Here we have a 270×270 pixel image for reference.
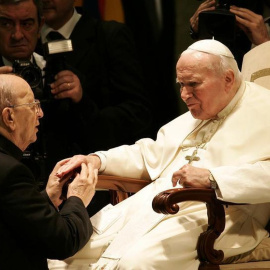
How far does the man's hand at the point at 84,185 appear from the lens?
3.81 meters

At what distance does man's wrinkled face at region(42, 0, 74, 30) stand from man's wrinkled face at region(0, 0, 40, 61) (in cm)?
23

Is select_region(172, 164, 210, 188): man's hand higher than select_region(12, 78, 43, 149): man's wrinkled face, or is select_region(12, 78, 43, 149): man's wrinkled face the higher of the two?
select_region(12, 78, 43, 149): man's wrinkled face

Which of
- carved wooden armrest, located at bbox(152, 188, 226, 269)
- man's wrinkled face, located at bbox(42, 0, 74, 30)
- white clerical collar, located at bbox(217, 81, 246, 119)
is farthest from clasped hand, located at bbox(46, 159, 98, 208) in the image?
man's wrinkled face, located at bbox(42, 0, 74, 30)

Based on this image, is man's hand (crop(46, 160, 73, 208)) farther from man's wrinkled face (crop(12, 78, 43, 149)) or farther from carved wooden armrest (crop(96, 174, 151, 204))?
man's wrinkled face (crop(12, 78, 43, 149))

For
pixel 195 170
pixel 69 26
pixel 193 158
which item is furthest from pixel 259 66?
pixel 69 26

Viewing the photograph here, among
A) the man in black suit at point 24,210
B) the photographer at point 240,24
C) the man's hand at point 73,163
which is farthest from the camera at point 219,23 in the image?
the man in black suit at point 24,210

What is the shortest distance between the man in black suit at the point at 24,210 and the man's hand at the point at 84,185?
12 cm

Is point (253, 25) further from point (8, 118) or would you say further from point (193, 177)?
point (8, 118)

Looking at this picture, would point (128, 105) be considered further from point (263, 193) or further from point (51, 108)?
point (263, 193)

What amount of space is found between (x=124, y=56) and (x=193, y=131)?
3.98ft

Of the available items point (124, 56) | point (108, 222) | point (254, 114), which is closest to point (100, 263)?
point (108, 222)

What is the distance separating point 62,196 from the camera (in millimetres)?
4113

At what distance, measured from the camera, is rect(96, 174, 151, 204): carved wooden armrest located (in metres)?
4.31

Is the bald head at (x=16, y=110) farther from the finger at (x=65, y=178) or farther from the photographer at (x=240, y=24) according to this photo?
the photographer at (x=240, y=24)
